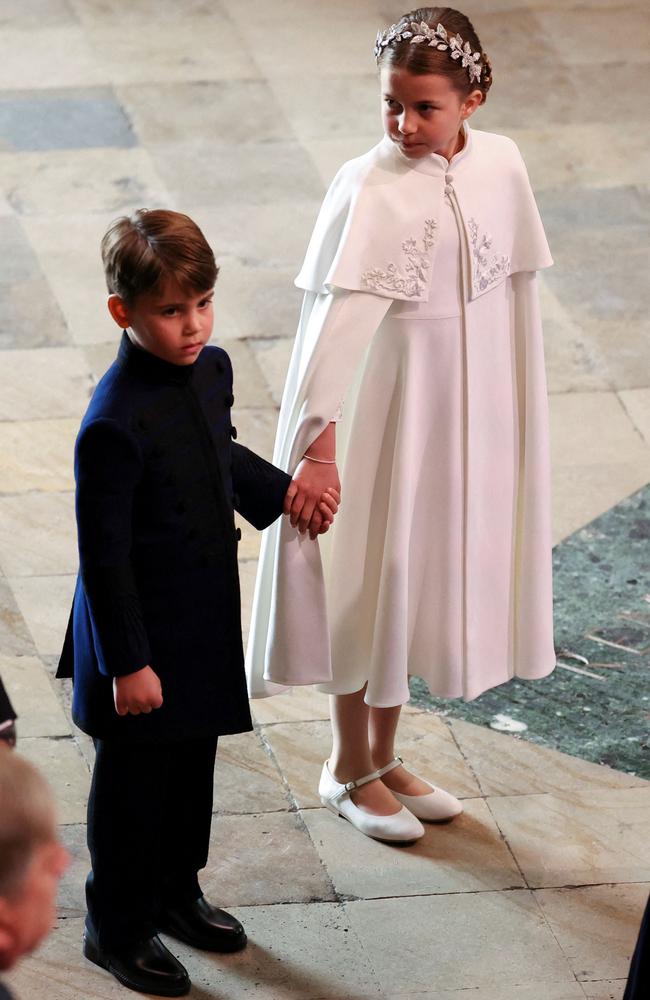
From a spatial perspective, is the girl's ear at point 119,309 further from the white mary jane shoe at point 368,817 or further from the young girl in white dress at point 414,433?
the white mary jane shoe at point 368,817

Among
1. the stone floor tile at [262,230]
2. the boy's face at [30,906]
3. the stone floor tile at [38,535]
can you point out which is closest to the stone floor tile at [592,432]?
the stone floor tile at [262,230]

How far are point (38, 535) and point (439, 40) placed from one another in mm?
2472

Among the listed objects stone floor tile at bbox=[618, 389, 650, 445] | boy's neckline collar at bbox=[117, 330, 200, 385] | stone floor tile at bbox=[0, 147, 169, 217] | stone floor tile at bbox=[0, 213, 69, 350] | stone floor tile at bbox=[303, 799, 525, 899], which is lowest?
stone floor tile at bbox=[303, 799, 525, 899]

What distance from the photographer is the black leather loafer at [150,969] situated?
3572mm

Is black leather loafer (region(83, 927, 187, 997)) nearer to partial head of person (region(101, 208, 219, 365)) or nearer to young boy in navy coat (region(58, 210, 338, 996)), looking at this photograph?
young boy in navy coat (region(58, 210, 338, 996))

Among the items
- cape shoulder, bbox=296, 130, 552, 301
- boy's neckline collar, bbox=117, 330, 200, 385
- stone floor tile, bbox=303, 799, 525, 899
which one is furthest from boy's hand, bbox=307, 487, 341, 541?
stone floor tile, bbox=303, 799, 525, 899

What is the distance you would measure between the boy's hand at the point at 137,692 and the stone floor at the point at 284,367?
2.43 feet

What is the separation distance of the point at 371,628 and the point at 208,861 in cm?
69

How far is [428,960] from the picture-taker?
12.3 ft

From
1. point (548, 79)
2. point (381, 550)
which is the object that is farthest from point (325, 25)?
point (381, 550)

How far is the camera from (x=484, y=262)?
3684mm

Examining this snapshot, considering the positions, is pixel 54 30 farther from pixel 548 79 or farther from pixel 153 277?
pixel 153 277

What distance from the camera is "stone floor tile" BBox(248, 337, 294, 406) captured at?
6320mm

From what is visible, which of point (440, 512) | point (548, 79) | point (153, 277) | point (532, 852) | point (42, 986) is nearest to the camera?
point (153, 277)
